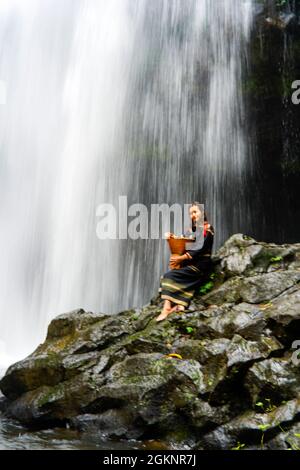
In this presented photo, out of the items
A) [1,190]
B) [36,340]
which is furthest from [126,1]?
[36,340]

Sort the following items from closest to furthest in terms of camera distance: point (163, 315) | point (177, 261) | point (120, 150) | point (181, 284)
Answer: point (163, 315) < point (181, 284) < point (177, 261) < point (120, 150)

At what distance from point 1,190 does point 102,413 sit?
14.7 m

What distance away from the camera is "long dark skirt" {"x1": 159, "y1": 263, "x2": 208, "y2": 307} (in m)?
6.44

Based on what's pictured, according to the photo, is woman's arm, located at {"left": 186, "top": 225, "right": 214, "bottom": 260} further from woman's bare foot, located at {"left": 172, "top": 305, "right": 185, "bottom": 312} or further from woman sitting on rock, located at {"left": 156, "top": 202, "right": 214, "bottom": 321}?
woman's bare foot, located at {"left": 172, "top": 305, "right": 185, "bottom": 312}

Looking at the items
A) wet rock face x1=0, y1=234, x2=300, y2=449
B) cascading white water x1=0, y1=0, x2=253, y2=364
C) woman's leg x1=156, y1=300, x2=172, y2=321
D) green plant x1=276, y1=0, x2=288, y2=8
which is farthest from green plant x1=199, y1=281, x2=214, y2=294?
green plant x1=276, y1=0, x2=288, y2=8

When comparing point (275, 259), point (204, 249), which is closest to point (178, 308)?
point (204, 249)

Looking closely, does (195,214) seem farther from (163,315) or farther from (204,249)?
(163,315)

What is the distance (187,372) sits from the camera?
4969 mm

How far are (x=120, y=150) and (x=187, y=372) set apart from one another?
12679 mm

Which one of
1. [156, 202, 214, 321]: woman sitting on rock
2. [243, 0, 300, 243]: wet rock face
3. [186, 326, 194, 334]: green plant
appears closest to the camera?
[186, 326, 194, 334]: green plant

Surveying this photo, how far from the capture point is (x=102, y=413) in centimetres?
502

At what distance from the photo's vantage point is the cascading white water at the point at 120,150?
15570mm

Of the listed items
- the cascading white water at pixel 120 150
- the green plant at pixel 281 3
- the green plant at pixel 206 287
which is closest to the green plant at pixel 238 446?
the green plant at pixel 206 287
